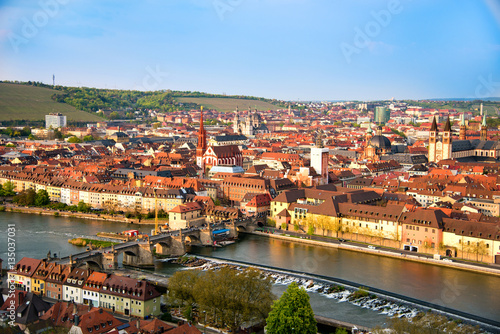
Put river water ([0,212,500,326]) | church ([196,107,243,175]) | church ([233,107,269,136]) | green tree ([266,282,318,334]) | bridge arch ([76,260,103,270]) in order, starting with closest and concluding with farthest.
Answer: green tree ([266,282,318,334]) < river water ([0,212,500,326]) < bridge arch ([76,260,103,270]) < church ([196,107,243,175]) < church ([233,107,269,136])

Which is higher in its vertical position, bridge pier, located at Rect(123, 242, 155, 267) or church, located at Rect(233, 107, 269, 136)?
church, located at Rect(233, 107, 269, 136)

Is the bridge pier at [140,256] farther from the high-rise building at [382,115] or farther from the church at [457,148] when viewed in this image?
the high-rise building at [382,115]

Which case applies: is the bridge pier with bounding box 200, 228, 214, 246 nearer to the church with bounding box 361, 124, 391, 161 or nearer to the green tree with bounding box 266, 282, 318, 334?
the green tree with bounding box 266, 282, 318, 334

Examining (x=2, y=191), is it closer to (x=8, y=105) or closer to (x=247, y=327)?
(x=247, y=327)

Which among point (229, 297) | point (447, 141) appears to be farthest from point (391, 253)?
point (447, 141)

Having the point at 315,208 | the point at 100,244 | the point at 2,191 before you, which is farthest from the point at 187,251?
the point at 2,191

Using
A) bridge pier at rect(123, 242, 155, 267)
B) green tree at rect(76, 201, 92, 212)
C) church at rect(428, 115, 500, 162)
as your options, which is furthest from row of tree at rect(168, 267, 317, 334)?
church at rect(428, 115, 500, 162)
